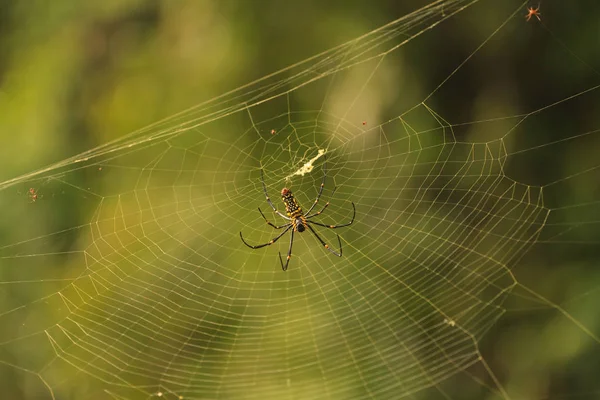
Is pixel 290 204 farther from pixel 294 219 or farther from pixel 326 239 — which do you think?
pixel 326 239

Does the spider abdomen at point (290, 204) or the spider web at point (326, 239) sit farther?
the spider web at point (326, 239)

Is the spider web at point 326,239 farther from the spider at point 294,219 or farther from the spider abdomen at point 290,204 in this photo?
the spider abdomen at point 290,204

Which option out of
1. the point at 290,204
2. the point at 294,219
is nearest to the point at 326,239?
the point at 294,219

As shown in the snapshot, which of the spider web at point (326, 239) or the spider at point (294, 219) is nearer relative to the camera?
the spider at point (294, 219)

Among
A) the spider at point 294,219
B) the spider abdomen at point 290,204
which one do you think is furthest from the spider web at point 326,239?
the spider abdomen at point 290,204

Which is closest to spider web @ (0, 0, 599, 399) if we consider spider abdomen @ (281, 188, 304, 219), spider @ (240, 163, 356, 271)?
spider @ (240, 163, 356, 271)

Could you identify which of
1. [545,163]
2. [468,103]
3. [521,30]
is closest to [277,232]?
[468,103]

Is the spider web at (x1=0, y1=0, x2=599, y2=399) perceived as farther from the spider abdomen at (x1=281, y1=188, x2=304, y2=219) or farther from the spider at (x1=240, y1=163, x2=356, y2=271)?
the spider abdomen at (x1=281, y1=188, x2=304, y2=219)

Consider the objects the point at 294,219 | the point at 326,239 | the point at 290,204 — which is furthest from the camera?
the point at 326,239
